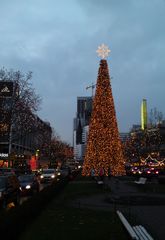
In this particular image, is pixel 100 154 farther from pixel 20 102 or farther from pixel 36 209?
pixel 36 209

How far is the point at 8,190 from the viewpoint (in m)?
17.7

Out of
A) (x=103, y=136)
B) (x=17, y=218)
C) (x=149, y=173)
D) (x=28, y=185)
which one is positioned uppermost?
(x=103, y=136)

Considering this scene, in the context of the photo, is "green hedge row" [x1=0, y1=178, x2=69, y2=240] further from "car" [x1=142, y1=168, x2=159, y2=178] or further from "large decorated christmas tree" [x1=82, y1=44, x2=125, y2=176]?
"car" [x1=142, y1=168, x2=159, y2=178]

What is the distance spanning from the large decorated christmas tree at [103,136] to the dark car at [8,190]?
22.9m

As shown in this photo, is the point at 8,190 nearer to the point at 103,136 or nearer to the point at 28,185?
the point at 28,185

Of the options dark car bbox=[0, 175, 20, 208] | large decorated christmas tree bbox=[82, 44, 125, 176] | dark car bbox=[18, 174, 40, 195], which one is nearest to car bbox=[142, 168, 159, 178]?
large decorated christmas tree bbox=[82, 44, 125, 176]

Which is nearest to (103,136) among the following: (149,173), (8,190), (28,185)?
(149,173)

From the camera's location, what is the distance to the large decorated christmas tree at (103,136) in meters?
42.3

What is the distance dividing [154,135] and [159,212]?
226 ft

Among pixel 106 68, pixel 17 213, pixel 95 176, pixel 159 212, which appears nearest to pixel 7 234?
pixel 17 213

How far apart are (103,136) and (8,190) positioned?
82.5 ft

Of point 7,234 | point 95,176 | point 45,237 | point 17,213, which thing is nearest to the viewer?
point 7,234

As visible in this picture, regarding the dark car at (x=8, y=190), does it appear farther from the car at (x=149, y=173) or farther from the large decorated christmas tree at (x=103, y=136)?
the car at (x=149, y=173)

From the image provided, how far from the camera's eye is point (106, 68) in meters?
43.8
